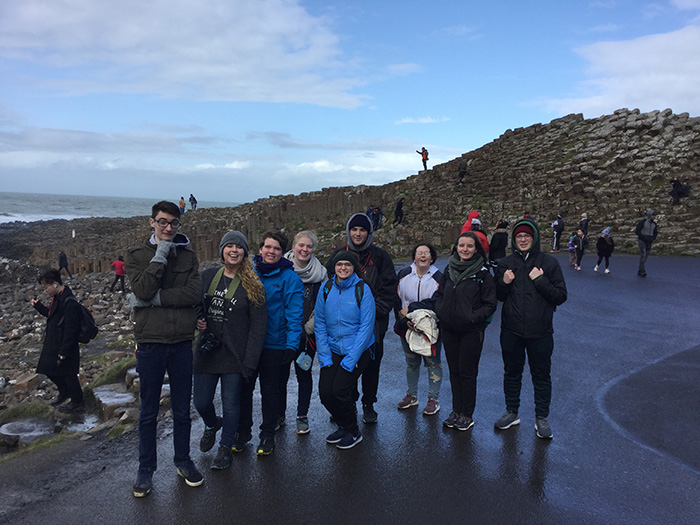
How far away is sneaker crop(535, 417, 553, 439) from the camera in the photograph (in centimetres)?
473

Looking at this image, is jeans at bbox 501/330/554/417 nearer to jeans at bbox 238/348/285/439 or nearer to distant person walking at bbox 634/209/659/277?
jeans at bbox 238/348/285/439

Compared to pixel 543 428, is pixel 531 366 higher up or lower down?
higher up

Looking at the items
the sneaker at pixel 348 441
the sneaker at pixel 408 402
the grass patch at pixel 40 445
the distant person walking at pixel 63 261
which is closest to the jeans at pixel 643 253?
the sneaker at pixel 408 402

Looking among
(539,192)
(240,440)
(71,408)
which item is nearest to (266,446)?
(240,440)

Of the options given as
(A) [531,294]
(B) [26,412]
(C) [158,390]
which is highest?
(A) [531,294]

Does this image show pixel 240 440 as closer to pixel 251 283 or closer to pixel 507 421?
pixel 251 283

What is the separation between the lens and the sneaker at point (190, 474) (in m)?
3.99

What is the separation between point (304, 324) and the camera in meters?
4.95

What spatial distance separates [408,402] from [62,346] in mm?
4397

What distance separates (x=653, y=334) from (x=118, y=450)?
8.21 meters

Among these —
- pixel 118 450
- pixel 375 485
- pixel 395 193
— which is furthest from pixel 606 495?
pixel 395 193

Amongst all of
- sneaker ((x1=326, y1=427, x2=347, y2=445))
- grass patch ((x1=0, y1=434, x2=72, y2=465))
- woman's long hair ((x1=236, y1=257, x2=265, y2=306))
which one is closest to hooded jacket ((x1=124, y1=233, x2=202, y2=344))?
woman's long hair ((x1=236, y1=257, x2=265, y2=306))

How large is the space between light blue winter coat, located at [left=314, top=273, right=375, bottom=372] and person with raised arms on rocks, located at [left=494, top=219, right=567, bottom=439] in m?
1.42

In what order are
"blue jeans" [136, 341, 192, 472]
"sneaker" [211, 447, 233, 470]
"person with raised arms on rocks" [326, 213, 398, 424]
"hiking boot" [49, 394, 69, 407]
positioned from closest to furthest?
"blue jeans" [136, 341, 192, 472], "sneaker" [211, 447, 233, 470], "person with raised arms on rocks" [326, 213, 398, 424], "hiking boot" [49, 394, 69, 407]
